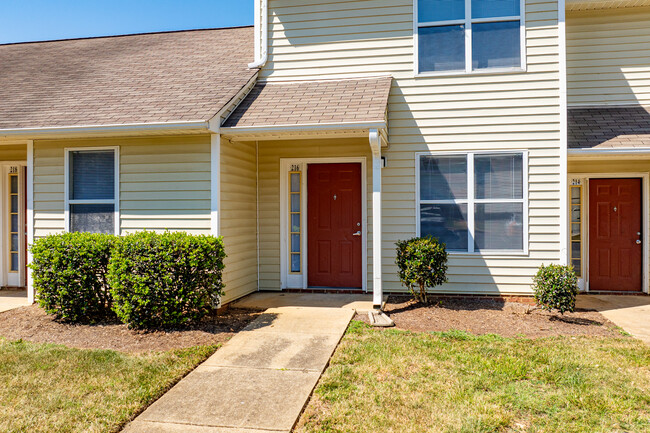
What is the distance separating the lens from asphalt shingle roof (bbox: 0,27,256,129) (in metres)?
6.93

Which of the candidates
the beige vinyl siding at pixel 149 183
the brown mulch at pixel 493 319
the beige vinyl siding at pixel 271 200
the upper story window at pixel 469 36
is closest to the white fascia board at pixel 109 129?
the beige vinyl siding at pixel 149 183

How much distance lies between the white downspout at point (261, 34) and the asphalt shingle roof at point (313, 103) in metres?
0.43

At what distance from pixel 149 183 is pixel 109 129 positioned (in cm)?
93

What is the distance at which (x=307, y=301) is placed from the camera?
24.2 feet

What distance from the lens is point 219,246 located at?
608cm

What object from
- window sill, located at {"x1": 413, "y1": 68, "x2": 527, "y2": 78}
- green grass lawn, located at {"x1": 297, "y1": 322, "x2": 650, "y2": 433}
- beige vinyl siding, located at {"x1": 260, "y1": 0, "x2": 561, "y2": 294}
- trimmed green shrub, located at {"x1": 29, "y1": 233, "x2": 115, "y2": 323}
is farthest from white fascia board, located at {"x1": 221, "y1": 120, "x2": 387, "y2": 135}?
green grass lawn, located at {"x1": 297, "y1": 322, "x2": 650, "y2": 433}

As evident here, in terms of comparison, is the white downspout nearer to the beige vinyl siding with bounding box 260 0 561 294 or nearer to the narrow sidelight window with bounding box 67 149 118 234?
the beige vinyl siding with bounding box 260 0 561 294

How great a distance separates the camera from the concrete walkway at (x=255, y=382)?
3590 mm

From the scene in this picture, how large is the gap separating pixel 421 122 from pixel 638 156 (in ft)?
11.0

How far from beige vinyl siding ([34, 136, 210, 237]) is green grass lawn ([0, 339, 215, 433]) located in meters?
2.27

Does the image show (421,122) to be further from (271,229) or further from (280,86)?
(271,229)

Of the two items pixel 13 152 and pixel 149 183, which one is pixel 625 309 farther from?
pixel 13 152

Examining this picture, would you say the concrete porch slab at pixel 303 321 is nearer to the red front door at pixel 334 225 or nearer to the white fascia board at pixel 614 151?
the red front door at pixel 334 225

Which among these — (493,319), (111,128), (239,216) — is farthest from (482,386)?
(111,128)
